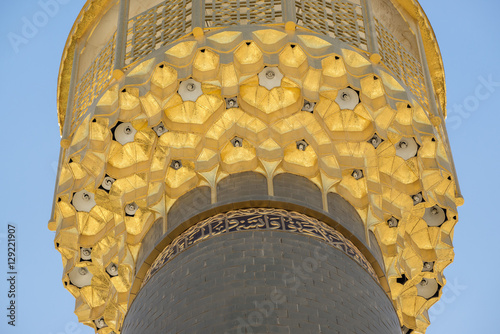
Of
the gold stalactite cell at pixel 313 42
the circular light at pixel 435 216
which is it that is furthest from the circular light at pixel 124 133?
the circular light at pixel 435 216

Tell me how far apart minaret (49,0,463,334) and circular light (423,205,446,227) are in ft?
0.04

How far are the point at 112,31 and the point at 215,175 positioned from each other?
150 centimetres

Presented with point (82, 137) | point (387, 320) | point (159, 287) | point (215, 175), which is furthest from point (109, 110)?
point (387, 320)

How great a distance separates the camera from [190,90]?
18.2ft

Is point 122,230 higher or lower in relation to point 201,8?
lower

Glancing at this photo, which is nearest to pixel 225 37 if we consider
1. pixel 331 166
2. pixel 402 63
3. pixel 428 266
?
pixel 331 166

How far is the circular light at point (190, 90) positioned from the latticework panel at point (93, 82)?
497 mm

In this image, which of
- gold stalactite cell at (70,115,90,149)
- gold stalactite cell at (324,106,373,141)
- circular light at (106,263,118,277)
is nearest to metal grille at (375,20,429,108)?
gold stalactite cell at (324,106,373,141)

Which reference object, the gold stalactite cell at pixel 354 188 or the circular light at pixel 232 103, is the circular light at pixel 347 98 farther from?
the circular light at pixel 232 103

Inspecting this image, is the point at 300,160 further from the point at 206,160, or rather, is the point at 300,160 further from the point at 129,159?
the point at 129,159

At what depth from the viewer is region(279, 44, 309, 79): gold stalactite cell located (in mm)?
5445

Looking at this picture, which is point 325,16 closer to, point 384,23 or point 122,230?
point 384,23

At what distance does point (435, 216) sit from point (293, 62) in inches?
54.1

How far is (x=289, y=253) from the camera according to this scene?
4.91 metres
